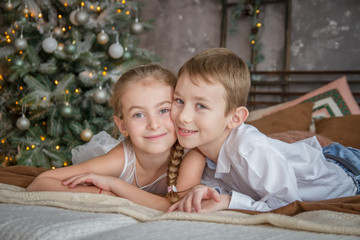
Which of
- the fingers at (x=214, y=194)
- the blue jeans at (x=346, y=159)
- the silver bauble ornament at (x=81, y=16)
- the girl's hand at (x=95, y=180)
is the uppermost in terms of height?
the silver bauble ornament at (x=81, y=16)

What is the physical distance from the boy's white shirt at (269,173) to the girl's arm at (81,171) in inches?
15.9

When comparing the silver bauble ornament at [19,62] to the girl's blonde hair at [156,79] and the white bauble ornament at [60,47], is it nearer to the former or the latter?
the white bauble ornament at [60,47]

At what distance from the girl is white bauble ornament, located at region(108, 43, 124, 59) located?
157 centimetres

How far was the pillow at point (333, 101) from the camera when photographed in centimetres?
282

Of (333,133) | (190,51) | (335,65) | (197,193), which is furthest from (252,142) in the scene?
(190,51)

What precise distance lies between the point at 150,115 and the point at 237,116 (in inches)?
13.5

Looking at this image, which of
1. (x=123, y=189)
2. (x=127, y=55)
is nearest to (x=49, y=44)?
(x=127, y=55)

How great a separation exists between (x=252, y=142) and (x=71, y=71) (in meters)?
2.36

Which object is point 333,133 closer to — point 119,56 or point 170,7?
point 119,56

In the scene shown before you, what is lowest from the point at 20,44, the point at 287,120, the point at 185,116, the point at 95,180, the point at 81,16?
the point at 95,180

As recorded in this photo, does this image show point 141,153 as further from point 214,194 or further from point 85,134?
point 85,134

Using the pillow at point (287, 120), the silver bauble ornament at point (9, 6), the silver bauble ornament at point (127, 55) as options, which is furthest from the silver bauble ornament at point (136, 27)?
the pillow at point (287, 120)

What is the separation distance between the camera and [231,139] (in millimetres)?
1288

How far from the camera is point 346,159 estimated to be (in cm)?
156
